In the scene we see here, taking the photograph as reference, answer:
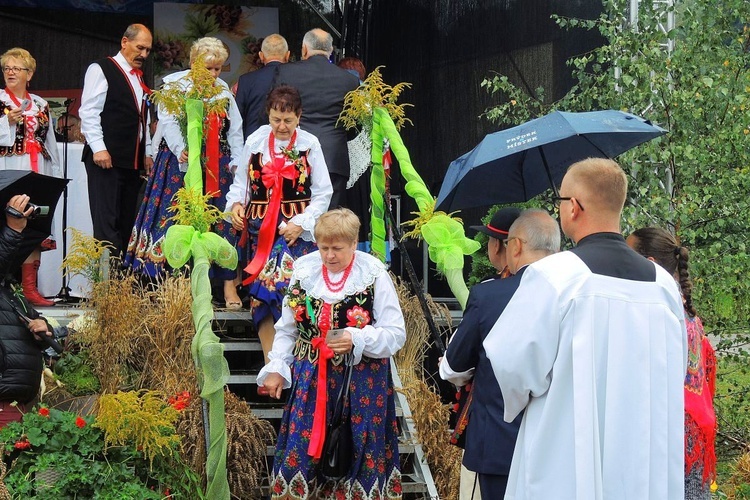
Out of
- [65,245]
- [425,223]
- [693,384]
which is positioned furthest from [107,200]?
[693,384]

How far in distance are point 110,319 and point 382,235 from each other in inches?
69.9

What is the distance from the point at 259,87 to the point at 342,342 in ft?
8.20

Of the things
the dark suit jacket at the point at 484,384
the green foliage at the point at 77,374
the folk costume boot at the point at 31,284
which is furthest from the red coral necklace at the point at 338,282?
the folk costume boot at the point at 31,284

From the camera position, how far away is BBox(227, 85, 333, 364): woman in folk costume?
5957 millimetres

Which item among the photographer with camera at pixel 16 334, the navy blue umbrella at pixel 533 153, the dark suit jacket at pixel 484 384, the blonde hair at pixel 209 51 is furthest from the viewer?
the blonde hair at pixel 209 51

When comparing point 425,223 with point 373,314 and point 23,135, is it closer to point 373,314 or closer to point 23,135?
point 373,314

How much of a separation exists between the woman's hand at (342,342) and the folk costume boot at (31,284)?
3.13 m

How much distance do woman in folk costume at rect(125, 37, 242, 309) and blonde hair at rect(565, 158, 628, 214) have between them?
3.70 meters

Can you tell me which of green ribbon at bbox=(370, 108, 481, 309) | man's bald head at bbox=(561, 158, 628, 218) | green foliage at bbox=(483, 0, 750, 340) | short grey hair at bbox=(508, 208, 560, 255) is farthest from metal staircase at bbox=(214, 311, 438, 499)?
man's bald head at bbox=(561, 158, 628, 218)

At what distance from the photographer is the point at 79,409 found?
239 inches

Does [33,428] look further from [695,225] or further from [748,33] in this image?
[748,33]

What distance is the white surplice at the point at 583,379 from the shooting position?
307 cm

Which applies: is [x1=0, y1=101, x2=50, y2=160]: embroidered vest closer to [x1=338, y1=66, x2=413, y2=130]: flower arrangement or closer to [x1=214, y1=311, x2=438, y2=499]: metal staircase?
[x1=214, y1=311, x2=438, y2=499]: metal staircase

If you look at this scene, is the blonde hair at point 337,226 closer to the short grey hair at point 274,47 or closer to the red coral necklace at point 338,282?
the red coral necklace at point 338,282
